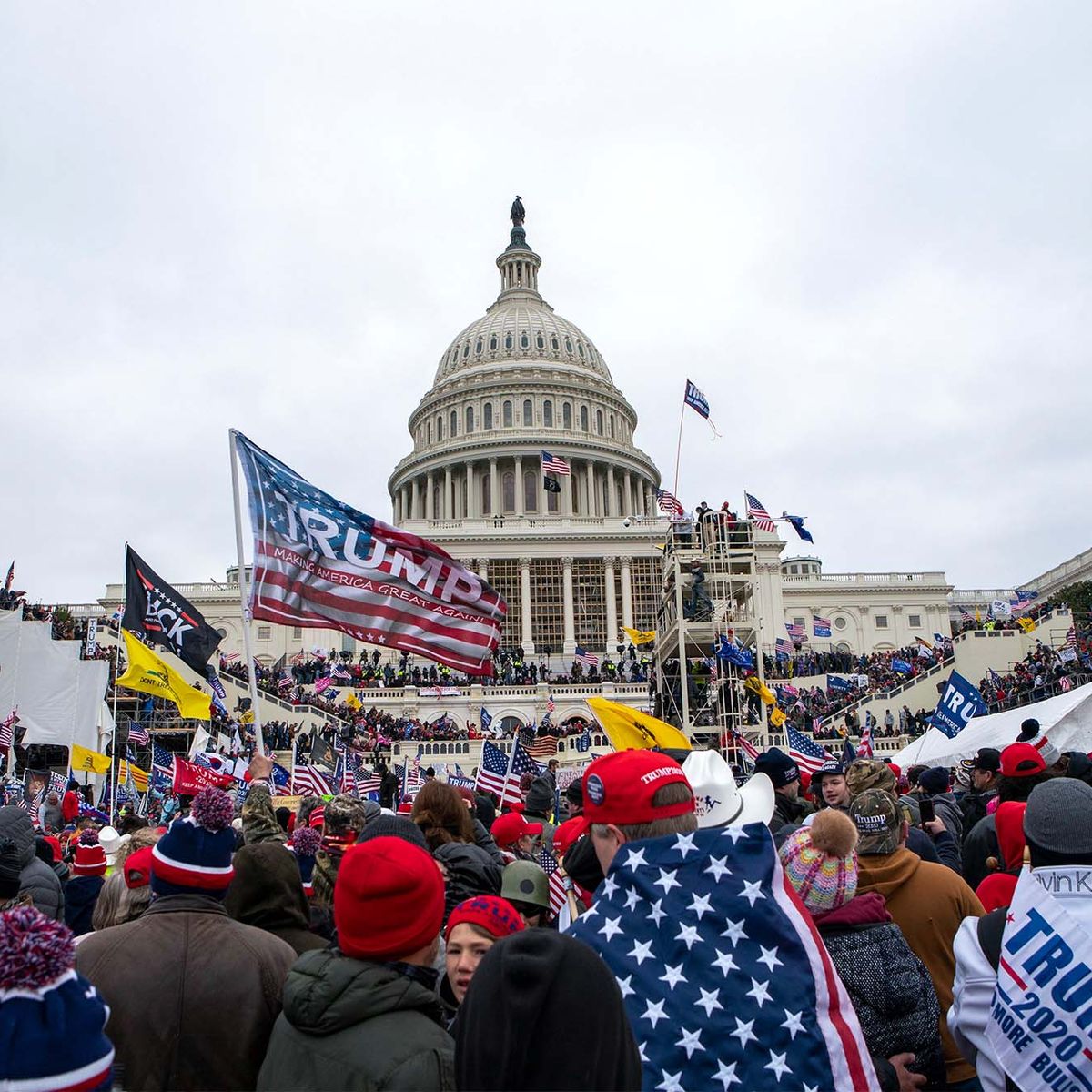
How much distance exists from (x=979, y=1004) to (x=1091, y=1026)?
1.74 ft

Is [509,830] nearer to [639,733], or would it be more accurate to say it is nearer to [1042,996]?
[639,733]

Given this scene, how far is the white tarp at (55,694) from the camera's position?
24438 millimetres

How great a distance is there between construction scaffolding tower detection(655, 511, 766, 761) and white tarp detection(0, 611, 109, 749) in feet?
57.9

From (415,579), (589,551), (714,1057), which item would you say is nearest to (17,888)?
(714,1057)

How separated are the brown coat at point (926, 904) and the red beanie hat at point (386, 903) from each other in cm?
209

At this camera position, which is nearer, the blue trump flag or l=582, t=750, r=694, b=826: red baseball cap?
l=582, t=750, r=694, b=826: red baseball cap

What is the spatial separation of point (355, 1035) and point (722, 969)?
3.60 ft

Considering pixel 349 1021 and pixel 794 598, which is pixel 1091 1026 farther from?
pixel 794 598

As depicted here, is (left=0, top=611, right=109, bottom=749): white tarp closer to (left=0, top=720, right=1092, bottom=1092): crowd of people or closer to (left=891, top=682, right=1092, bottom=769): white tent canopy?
(left=891, top=682, right=1092, bottom=769): white tent canopy

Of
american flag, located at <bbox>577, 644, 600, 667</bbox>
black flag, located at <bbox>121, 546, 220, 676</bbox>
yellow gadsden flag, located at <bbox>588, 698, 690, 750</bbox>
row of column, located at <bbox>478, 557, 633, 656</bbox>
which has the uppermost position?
row of column, located at <bbox>478, 557, 633, 656</bbox>

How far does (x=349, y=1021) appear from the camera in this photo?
10.5 feet

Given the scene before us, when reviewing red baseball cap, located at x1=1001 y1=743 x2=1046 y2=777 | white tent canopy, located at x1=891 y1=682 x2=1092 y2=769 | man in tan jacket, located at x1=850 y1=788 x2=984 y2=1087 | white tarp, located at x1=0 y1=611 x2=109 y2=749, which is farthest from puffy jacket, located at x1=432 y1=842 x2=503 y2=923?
white tarp, located at x1=0 y1=611 x2=109 y2=749

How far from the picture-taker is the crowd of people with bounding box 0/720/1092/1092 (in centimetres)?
241

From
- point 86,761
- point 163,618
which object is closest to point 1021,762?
point 163,618
